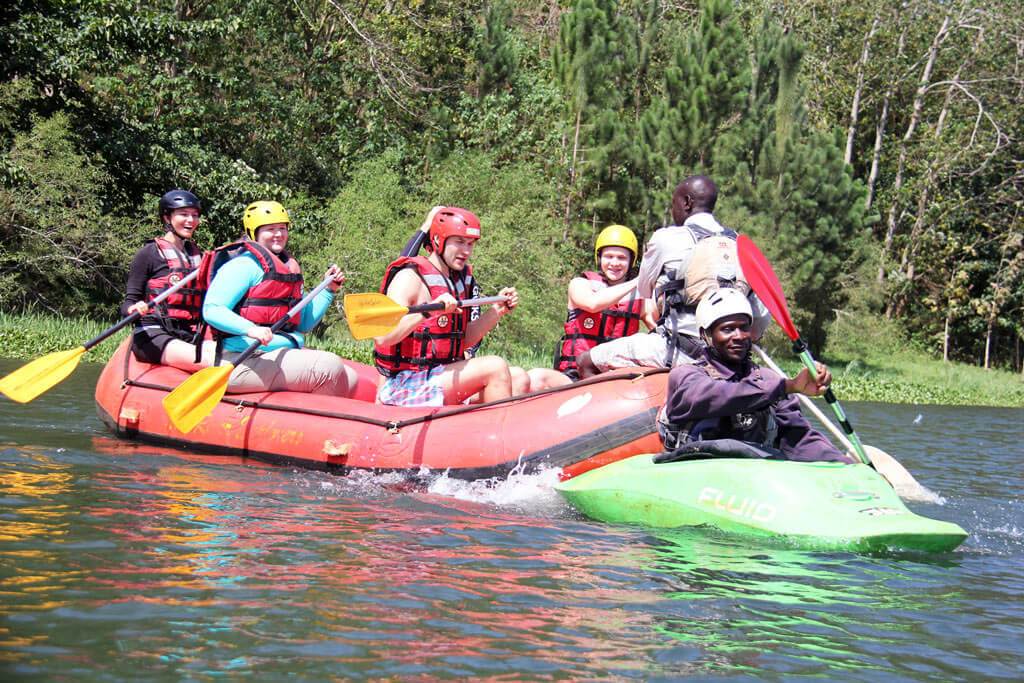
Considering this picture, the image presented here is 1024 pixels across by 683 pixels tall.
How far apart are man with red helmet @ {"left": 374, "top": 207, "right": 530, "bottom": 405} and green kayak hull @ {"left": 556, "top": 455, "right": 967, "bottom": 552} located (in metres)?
1.32

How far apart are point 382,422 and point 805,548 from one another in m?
2.51

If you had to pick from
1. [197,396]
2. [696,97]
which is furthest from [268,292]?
[696,97]

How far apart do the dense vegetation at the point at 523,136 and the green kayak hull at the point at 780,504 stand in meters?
12.0

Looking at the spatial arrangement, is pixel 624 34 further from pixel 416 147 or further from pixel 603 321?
pixel 603 321

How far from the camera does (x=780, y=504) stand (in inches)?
190

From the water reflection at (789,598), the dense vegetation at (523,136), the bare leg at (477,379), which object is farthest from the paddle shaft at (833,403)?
the dense vegetation at (523,136)

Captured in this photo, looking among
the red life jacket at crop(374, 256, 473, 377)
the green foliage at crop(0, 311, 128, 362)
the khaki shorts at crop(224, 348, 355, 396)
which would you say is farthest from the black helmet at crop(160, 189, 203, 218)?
the green foliage at crop(0, 311, 128, 362)

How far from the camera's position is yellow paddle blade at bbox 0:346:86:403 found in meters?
7.20

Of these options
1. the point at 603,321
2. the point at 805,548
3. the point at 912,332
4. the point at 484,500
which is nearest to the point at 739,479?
the point at 805,548

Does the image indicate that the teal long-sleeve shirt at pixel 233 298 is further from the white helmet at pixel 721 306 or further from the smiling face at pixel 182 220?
the white helmet at pixel 721 306

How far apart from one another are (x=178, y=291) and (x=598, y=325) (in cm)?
268

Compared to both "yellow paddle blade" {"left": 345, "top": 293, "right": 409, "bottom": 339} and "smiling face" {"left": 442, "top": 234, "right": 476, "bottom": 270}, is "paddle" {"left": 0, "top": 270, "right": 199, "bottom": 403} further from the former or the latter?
"smiling face" {"left": 442, "top": 234, "right": 476, "bottom": 270}

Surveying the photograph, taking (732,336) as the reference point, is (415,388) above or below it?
below

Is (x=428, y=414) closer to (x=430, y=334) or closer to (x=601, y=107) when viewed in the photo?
(x=430, y=334)
